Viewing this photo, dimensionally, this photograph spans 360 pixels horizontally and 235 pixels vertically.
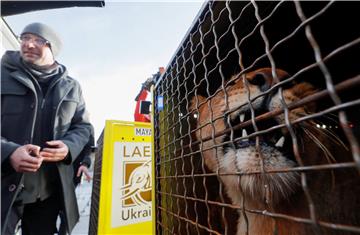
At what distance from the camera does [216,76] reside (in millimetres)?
1354

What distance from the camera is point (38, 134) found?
143 centimetres

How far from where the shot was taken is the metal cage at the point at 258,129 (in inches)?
26.1

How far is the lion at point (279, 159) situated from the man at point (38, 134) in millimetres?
886

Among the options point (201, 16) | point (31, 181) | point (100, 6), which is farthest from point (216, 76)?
point (100, 6)

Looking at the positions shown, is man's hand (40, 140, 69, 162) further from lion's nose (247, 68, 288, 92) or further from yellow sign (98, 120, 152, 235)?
lion's nose (247, 68, 288, 92)

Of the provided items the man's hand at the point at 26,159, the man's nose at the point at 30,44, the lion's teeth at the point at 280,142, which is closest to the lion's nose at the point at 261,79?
the lion's teeth at the point at 280,142

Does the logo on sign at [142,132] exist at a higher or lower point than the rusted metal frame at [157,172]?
higher

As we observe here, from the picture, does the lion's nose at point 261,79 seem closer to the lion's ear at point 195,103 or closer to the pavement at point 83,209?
the lion's ear at point 195,103

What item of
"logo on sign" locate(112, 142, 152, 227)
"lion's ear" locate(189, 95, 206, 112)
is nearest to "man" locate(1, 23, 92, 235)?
"logo on sign" locate(112, 142, 152, 227)

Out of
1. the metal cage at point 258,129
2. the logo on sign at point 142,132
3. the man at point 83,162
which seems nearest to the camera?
the metal cage at point 258,129

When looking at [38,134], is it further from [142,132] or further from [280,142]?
[280,142]

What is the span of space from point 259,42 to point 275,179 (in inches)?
26.1

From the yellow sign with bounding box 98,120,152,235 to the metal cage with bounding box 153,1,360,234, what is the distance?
57cm

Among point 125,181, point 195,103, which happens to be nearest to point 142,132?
point 125,181
